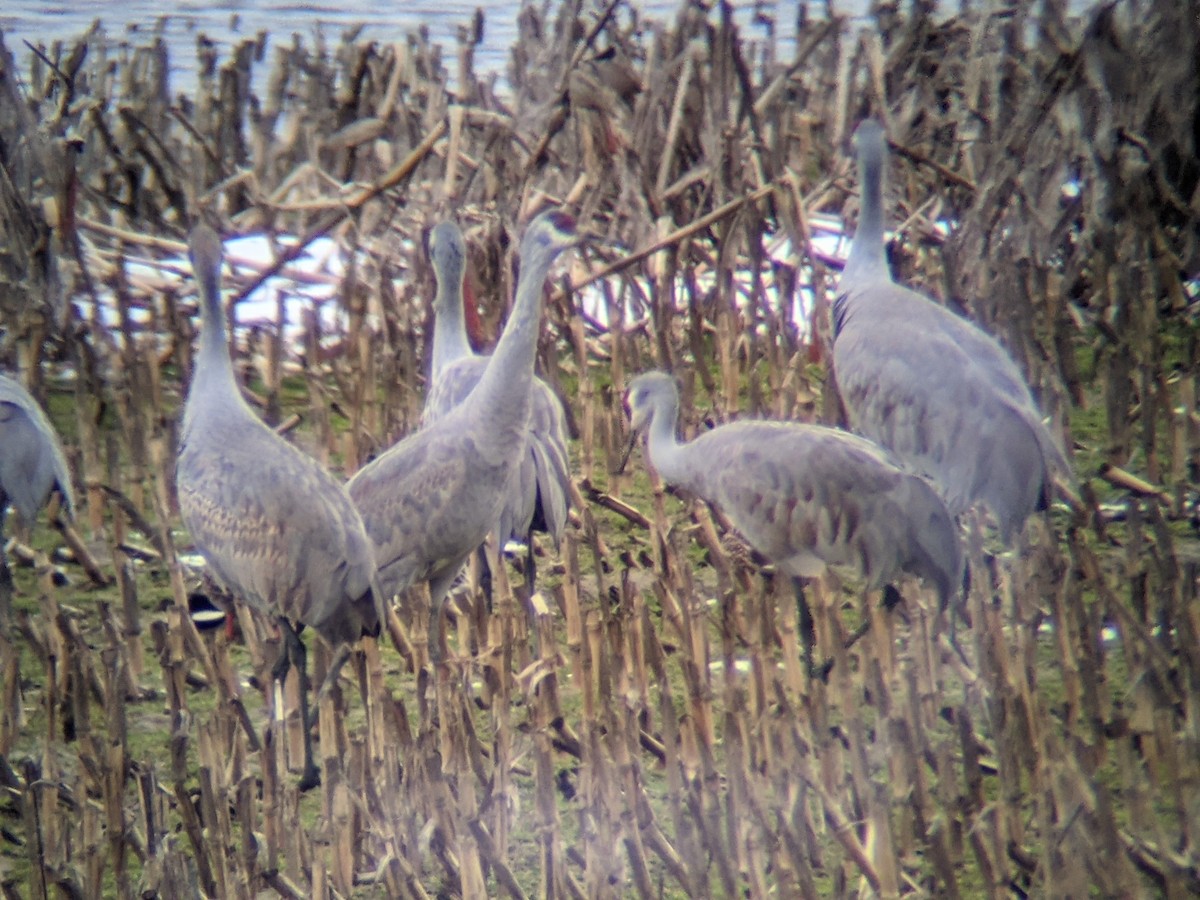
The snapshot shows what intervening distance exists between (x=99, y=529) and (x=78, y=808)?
85.2 inches

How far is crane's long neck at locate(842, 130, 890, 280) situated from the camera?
4809 millimetres

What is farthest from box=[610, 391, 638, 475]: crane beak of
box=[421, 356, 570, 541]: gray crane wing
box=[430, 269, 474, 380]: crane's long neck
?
box=[430, 269, 474, 380]: crane's long neck

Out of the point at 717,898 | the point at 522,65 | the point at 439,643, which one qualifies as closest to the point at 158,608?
the point at 439,643

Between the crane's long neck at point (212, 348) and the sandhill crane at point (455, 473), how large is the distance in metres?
0.40

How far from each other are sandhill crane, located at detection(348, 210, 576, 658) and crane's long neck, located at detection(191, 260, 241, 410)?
399mm

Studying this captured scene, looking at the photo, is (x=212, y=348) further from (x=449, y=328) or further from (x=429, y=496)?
(x=449, y=328)

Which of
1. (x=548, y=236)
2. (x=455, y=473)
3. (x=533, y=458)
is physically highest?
(x=548, y=236)

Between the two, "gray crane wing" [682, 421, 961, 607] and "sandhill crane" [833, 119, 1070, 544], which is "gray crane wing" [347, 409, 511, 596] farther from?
"sandhill crane" [833, 119, 1070, 544]

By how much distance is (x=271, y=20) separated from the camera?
10.6 meters

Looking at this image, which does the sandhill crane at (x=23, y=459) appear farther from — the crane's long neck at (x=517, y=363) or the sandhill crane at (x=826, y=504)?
the sandhill crane at (x=826, y=504)

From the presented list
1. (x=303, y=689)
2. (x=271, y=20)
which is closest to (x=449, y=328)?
(x=303, y=689)

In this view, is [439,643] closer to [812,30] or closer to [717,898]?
[717,898]

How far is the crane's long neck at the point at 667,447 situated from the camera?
14.0 ft

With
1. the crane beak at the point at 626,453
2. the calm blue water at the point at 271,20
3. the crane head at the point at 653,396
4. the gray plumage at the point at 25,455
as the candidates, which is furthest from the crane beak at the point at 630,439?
the calm blue water at the point at 271,20
